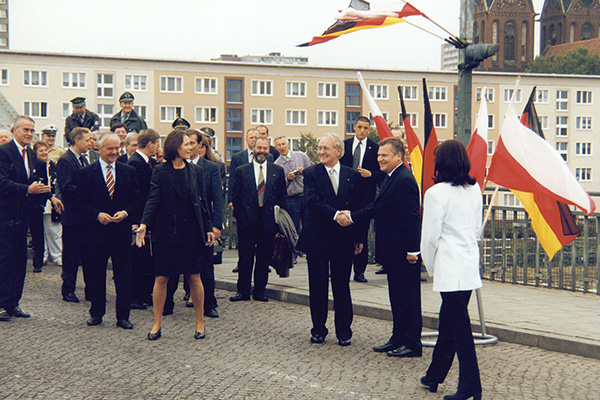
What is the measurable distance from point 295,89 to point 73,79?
24816mm

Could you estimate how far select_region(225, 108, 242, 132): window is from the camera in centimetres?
9644

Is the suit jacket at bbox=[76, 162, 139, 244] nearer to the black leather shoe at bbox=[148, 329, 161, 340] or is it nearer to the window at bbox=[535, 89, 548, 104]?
the black leather shoe at bbox=[148, 329, 161, 340]

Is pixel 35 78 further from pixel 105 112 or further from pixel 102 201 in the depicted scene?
pixel 102 201

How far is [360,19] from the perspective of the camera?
10938 millimetres

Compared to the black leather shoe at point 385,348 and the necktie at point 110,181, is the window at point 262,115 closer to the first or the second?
the necktie at point 110,181

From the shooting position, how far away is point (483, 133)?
28.3 ft

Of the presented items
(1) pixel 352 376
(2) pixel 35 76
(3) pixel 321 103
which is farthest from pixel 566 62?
(1) pixel 352 376

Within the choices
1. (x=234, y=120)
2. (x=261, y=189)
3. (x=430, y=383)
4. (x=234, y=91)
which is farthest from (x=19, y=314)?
(x=234, y=120)

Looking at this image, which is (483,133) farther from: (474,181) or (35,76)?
(35,76)

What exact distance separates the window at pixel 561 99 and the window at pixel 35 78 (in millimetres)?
60802

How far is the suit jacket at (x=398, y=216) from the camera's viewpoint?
7832 mm

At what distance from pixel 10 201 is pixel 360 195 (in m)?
4.17

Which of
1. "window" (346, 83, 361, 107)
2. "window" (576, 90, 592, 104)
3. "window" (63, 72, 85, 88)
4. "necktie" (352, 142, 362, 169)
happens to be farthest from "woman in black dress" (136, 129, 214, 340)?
"window" (576, 90, 592, 104)

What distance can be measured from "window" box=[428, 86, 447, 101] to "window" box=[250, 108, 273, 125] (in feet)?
62.8
